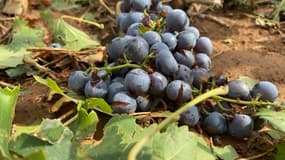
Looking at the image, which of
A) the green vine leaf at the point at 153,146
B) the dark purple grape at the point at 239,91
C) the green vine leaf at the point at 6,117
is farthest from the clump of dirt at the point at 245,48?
the green vine leaf at the point at 6,117

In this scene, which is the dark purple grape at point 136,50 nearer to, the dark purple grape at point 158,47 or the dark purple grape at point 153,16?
the dark purple grape at point 158,47

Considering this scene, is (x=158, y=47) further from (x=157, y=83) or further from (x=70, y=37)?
(x=70, y=37)

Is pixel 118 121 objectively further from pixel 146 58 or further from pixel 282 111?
pixel 282 111

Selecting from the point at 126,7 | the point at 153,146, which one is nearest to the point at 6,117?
the point at 153,146

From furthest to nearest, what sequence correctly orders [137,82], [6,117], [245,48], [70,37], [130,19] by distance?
[245,48] < [70,37] < [130,19] < [137,82] < [6,117]

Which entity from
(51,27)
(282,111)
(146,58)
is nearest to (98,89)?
(146,58)

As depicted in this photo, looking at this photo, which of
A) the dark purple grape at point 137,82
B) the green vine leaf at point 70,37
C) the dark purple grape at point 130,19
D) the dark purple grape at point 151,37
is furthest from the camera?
the green vine leaf at point 70,37

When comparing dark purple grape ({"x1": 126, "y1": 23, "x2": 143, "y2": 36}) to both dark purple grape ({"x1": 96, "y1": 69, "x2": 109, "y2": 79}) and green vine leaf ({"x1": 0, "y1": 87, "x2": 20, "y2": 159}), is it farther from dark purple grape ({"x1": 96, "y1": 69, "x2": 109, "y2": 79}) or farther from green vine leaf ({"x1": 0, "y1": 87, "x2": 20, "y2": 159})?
green vine leaf ({"x1": 0, "y1": 87, "x2": 20, "y2": 159})

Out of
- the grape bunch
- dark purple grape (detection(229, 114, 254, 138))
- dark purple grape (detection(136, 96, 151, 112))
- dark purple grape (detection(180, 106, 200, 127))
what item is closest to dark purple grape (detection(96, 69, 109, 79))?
the grape bunch
